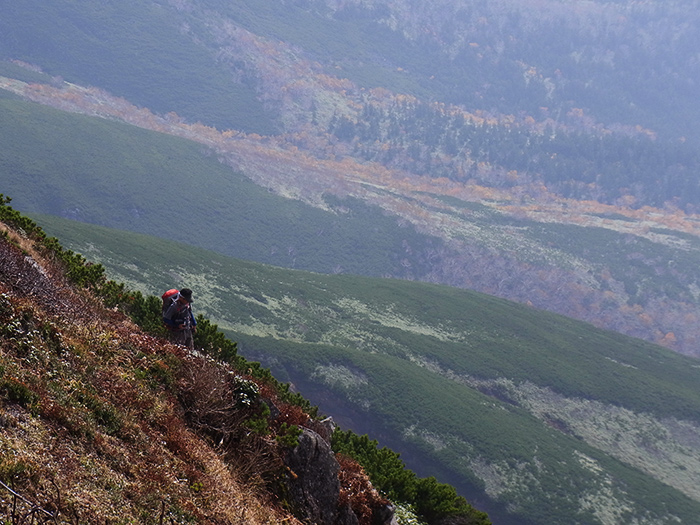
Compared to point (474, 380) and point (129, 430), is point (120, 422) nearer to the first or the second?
point (129, 430)

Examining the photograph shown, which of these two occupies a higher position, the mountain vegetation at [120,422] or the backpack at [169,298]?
the backpack at [169,298]

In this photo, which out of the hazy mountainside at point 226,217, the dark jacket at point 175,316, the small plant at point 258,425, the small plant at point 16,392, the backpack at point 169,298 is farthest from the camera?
the hazy mountainside at point 226,217

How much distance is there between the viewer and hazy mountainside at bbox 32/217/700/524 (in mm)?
82625

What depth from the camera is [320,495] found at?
668 inches

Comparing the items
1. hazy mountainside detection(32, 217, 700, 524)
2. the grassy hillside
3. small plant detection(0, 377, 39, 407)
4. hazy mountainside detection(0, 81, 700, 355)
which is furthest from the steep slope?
hazy mountainside detection(0, 81, 700, 355)

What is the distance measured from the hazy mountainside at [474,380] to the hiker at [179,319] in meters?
62.8

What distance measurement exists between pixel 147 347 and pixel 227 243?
154 metres

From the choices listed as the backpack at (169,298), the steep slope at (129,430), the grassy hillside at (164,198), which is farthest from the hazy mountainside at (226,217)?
the steep slope at (129,430)

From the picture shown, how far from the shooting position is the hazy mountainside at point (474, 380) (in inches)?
3253

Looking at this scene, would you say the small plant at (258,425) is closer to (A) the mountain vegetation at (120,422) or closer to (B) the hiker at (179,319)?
(A) the mountain vegetation at (120,422)

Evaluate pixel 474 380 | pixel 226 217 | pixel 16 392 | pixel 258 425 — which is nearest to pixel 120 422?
pixel 16 392

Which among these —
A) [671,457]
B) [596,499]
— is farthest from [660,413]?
[596,499]

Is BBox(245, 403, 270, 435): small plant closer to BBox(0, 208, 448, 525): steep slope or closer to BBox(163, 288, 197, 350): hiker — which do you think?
BBox(0, 208, 448, 525): steep slope

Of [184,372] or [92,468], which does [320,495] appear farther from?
[92,468]
